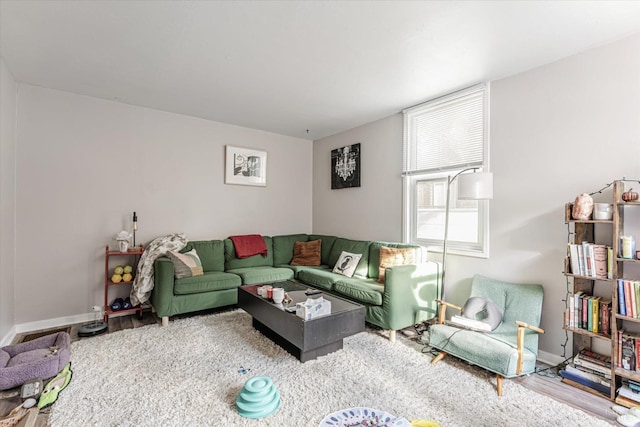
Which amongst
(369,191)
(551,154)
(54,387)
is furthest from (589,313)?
(54,387)

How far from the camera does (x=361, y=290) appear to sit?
3170mm

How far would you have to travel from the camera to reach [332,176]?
5039 millimetres

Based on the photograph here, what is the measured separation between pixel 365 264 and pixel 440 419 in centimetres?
216

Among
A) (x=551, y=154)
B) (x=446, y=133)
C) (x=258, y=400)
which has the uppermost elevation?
(x=446, y=133)

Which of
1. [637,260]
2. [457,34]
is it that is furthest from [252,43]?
[637,260]

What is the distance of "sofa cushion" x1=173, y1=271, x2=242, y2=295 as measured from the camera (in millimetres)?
3342

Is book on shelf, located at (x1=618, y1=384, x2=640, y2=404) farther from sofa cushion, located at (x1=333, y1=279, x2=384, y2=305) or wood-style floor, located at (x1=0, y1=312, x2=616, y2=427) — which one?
sofa cushion, located at (x1=333, y1=279, x2=384, y2=305)

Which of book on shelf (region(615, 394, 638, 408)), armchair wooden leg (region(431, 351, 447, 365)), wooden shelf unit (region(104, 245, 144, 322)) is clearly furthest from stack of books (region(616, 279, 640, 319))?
wooden shelf unit (region(104, 245, 144, 322))

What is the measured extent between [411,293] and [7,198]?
13.5 ft

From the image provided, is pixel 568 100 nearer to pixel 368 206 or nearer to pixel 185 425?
pixel 368 206

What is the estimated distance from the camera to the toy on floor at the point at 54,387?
1.92 metres

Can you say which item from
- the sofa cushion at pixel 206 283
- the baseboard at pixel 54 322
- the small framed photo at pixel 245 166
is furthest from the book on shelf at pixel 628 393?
the baseboard at pixel 54 322

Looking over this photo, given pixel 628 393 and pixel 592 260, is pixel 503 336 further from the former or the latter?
pixel 592 260

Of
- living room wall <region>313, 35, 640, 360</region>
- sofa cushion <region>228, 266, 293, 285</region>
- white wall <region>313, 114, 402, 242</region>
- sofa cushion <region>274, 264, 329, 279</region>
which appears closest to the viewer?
living room wall <region>313, 35, 640, 360</region>
